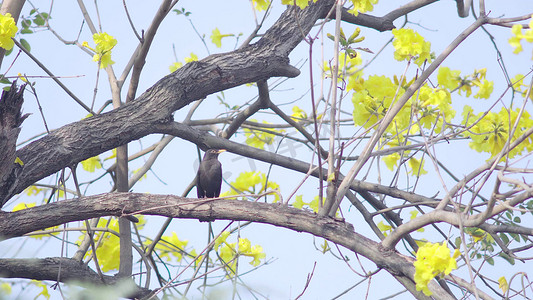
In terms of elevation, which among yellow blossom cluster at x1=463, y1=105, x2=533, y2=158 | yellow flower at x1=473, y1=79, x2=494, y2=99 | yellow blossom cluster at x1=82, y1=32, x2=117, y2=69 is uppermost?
yellow blossom cluster at x1=82, y1=32, x2=117, y2=69

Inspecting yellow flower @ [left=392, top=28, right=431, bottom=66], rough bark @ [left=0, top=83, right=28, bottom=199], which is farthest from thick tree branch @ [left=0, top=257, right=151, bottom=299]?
yellow flower @ [left=392, top=28, right=431, bottom=66]

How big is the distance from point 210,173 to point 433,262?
3248mm

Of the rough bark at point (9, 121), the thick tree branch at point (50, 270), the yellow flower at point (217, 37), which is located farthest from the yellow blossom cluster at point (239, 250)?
the yellow flower at point (217, 37)

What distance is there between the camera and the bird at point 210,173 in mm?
4777

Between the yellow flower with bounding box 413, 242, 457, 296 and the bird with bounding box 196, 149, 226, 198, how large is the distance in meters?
3.14

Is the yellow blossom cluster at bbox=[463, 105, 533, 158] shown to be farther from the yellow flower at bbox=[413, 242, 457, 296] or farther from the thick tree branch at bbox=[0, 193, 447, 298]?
the yellow flower at bbox=[413, 242, 457, 296]

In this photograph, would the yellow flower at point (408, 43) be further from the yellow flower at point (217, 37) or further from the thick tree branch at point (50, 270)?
the yellow flower at point (217, 37)

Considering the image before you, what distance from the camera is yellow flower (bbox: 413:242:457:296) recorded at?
167cm

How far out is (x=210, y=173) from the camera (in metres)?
4.78

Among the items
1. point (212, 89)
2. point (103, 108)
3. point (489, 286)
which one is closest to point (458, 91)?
point (489, 286)

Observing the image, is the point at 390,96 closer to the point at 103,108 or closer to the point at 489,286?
the point at 489,286

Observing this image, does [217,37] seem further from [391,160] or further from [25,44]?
[391,160]

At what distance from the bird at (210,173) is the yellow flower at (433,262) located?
3.14m

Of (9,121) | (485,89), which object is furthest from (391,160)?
(9,121)
